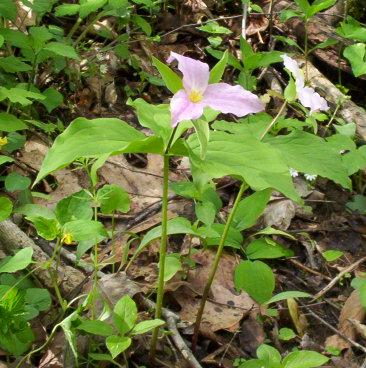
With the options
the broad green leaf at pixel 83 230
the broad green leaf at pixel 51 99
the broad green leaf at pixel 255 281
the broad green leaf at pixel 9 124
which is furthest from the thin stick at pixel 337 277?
the broad green leaf at pixel 51 99

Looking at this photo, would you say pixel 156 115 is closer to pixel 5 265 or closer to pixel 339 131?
pixel 5 265

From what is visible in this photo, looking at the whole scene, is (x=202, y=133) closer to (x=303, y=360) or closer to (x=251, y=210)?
(x=303, y=360)

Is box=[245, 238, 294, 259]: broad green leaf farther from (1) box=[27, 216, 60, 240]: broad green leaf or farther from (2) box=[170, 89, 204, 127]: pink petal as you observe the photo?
(2) box=[170, 89, 204, 127]: pink petal

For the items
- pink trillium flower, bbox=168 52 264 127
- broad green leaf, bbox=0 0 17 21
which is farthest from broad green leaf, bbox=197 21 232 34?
pink trillium flower, bbox=168 52 264 127

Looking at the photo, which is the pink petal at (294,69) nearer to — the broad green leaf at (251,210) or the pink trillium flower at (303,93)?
the pink trillium flower at (303,93)

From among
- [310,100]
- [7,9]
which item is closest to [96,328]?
[310,100]
